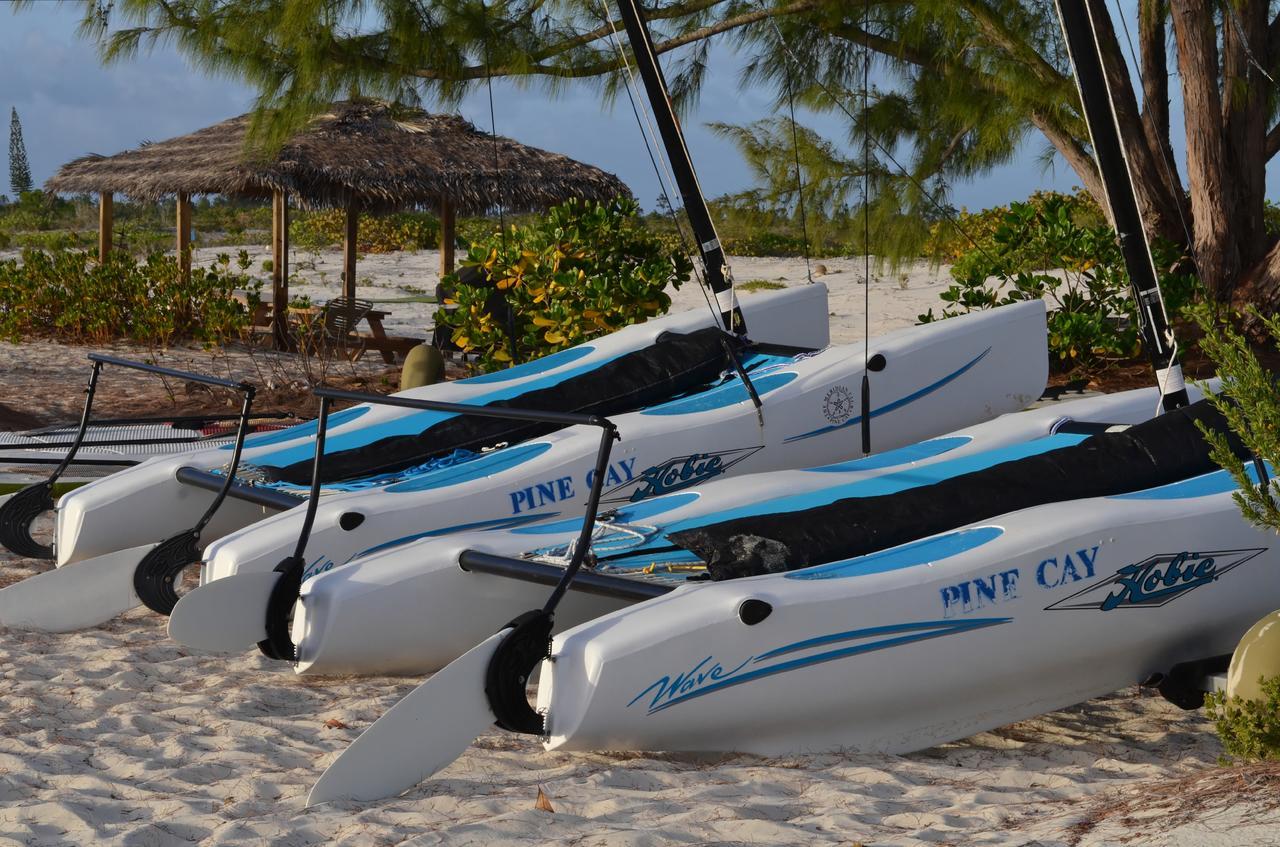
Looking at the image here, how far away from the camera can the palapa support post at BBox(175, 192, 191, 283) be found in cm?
1323

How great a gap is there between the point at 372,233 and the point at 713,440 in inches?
828

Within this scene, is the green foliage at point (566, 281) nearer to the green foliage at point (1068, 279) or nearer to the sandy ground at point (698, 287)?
the green foliage at point (1068, 279)

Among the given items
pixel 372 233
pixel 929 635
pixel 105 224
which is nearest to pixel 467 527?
pixel 929 635

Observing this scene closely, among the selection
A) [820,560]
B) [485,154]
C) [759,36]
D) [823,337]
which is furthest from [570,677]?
[485,154]

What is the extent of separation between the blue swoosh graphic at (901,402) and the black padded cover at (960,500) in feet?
5.10

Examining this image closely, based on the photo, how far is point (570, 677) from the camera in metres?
3.37

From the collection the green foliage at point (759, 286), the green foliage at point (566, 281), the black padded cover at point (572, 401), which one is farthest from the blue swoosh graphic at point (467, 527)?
the green foliage at point (759, 286)

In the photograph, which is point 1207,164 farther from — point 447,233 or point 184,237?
point 184,237

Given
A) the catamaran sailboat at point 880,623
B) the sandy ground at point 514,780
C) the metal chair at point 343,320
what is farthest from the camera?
the metal chair at point 343,320

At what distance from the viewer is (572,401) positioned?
612 cm

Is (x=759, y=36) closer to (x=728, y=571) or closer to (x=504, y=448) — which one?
(x=504, y=448)

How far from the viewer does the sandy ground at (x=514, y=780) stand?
2947 mm

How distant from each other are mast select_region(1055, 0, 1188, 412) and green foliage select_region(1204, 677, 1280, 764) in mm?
1767

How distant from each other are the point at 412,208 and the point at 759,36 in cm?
552
